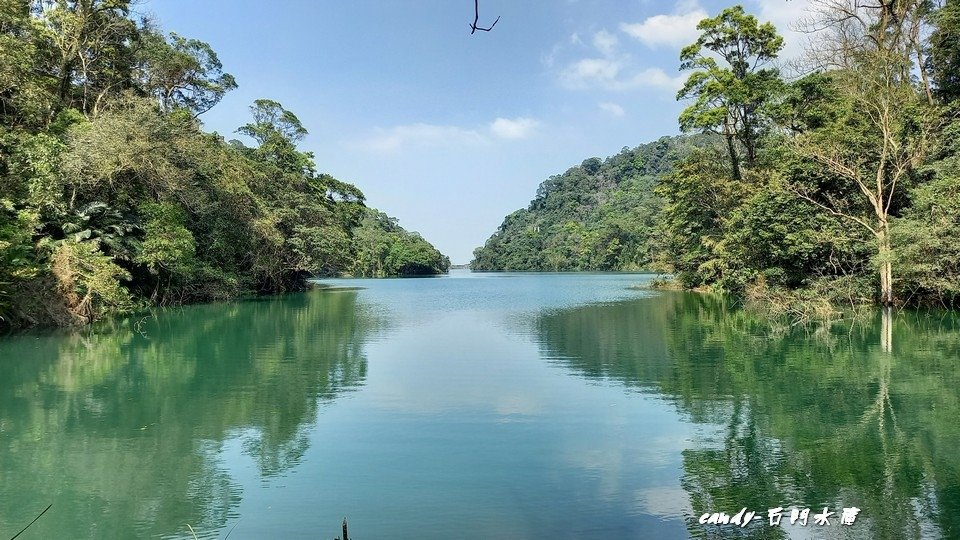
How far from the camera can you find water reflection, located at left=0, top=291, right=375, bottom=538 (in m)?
5.37

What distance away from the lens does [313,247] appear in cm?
3825

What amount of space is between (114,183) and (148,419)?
1726 centimetres

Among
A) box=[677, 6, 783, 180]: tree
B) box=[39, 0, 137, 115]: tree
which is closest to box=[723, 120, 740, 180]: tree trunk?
box=[677, 6, 783, 180]: tree

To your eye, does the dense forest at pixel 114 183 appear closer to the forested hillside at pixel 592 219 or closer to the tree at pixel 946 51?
the tree at pixel 946 51

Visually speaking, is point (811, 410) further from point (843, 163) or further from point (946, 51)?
point (946, 51)

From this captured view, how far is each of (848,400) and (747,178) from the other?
2298 centimetres

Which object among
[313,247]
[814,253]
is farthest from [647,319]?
[313,247]

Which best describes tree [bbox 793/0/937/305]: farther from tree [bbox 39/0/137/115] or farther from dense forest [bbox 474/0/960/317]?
tree [bbox 39/0/137/115]

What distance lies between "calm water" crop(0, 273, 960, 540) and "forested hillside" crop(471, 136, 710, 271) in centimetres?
6048

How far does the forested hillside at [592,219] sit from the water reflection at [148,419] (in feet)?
201

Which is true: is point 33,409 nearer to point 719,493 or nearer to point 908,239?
point 719,493

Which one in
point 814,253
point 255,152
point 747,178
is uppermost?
point 255,152

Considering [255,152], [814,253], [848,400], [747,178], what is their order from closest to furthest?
[848,400]
[814,253]
[747,178]
[255,152]

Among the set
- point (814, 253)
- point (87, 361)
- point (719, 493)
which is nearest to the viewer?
point (719, 493)
